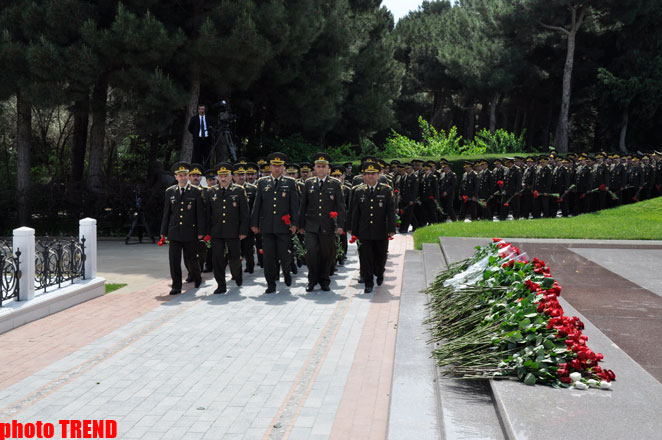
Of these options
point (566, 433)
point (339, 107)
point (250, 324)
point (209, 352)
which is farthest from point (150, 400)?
point (339, 107)

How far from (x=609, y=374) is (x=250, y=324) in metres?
4.25

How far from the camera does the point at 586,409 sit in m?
3.78

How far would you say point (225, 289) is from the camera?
377 inches

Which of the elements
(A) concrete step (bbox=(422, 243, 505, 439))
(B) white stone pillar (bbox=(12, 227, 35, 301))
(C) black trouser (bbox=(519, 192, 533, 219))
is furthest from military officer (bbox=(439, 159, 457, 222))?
(A) concrete step (bbox=(422, 243, 505, 439))

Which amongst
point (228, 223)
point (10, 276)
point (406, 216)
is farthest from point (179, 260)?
point (406, 216)

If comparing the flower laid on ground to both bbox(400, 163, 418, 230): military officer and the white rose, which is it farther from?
bbox(400, 163, 418, 230): military officer

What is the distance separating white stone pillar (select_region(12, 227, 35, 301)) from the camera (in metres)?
7.68

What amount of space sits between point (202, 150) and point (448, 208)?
7322 millimetres

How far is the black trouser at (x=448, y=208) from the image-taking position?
62.8 feet

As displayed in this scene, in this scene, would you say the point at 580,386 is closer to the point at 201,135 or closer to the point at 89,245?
the point at 89,245

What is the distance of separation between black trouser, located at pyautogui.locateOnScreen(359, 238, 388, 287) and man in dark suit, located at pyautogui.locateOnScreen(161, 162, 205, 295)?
243 cm

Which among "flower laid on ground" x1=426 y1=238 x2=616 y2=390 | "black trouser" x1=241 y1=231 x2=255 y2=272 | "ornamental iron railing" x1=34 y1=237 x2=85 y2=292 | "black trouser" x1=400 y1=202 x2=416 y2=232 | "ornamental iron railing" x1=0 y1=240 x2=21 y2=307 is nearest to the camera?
"flower laid on ground" x1=426 y1=238 x2=616 y2=390

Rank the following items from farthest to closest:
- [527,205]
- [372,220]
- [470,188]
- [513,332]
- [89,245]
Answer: [527,205], [470,188], [372,220], [89,245], [513,332]

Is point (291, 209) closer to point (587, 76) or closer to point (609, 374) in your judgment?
point (609, 374)
